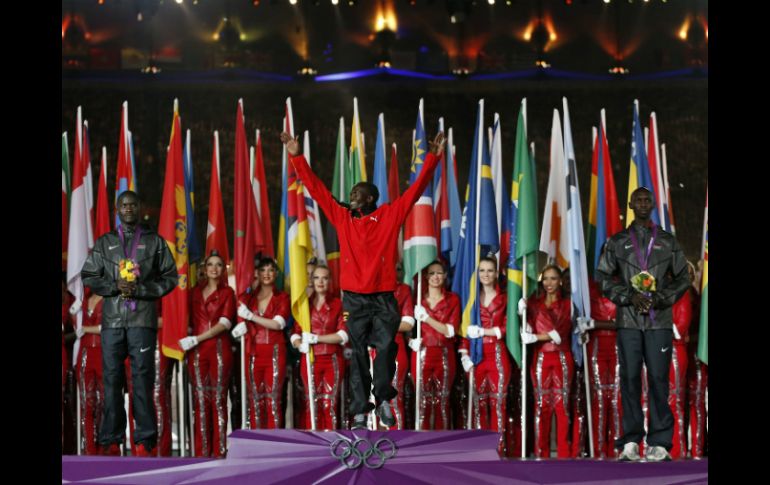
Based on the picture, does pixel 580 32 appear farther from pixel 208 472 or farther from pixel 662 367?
pixel 208 472

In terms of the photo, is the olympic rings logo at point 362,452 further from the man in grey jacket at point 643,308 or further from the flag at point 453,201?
the flag at point 453,201

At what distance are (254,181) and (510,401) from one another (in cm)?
307

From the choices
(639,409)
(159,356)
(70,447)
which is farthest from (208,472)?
(70,447)

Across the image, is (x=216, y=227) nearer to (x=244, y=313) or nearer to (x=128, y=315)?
(x=244, y=313)

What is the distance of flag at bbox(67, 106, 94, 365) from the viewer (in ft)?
28.4

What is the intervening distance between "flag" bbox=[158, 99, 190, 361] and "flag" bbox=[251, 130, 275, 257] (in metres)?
0.71

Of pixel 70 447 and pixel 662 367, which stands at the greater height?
pixel 662 367

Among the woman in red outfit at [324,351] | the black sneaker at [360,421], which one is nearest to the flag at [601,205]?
the woman in red outfit at [324,351]

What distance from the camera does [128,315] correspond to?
22.1ft

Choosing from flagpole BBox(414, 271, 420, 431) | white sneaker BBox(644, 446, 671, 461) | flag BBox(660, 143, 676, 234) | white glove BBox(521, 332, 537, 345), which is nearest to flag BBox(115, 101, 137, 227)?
flagpole BBox(414, 271, 420, 431)

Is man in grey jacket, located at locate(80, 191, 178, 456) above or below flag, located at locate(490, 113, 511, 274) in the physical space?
below

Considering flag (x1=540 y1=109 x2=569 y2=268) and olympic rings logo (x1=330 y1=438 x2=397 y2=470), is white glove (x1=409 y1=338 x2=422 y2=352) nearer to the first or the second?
flag (x1=540 y1=109 x2=569 y2=268)

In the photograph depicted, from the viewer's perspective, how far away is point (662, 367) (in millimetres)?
6371

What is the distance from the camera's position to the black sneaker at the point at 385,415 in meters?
6.21
